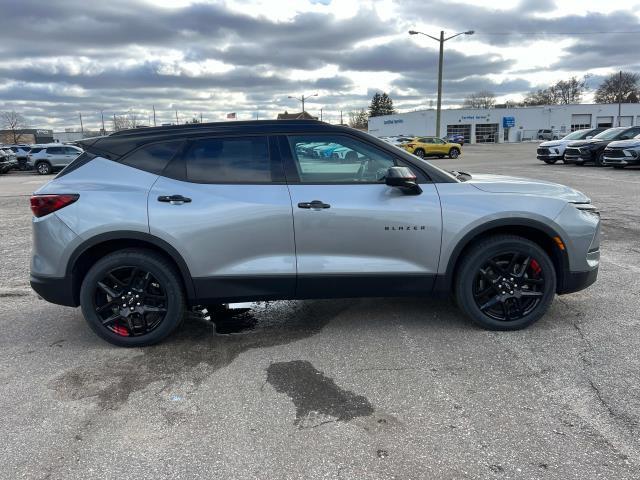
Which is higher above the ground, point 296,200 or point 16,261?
point 296,200

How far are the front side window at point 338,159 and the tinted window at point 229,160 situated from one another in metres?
0.27

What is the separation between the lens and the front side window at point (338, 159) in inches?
154

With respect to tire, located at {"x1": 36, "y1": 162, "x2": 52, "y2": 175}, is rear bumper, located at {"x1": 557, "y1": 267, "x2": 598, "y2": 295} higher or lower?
lower

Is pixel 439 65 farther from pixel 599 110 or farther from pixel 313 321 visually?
pixel 599 110

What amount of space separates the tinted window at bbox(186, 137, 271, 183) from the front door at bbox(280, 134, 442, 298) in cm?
19

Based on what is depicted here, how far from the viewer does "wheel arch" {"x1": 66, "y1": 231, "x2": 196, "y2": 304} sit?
12.4 feet

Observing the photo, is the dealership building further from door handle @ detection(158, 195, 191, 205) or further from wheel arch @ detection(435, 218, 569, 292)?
door handle @ detection(158, 195, 191, 205)

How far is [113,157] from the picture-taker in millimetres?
3965

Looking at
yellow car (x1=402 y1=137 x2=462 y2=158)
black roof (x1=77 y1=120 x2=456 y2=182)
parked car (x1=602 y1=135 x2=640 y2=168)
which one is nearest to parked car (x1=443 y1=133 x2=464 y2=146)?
yellow car (x1=402 y1=137 x2=462 y2=158)

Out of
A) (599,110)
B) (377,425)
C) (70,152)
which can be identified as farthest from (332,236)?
(599,110)

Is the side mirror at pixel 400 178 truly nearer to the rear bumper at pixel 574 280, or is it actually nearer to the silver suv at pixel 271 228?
the silver suv at pixel 271 228

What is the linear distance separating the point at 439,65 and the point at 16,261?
113ft

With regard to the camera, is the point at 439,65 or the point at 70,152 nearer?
the point at 70,152

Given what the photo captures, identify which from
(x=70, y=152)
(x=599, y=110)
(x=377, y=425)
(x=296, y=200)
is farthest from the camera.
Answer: (x=599, y=110)
